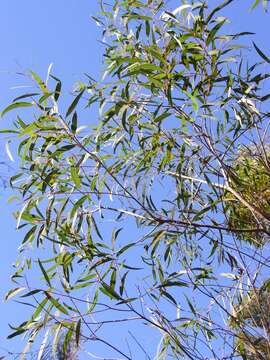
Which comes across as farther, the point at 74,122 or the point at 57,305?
the point at 74,122

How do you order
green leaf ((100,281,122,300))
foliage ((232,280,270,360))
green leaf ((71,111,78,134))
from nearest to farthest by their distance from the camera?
foliage ((232,280,270,360)), green leaf ((100,281,122,300)), green leaf ((71,111,78,134))

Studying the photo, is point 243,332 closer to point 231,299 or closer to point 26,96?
point 231,299

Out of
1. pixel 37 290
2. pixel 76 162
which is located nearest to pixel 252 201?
pixel 76 162

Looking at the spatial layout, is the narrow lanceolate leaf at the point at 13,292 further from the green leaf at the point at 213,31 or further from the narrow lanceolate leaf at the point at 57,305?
the green leaf at the point at 213,31

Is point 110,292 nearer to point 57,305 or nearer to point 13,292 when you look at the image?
point 57,305

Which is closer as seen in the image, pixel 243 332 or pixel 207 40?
pixel 243 332

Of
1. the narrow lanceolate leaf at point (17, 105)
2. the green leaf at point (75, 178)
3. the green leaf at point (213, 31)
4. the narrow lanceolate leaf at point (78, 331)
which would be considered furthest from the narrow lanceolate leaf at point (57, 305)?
the green leaf at point (213, 31)

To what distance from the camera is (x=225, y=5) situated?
2520 millimetres

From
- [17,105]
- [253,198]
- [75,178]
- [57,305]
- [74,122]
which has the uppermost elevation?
[17,105]

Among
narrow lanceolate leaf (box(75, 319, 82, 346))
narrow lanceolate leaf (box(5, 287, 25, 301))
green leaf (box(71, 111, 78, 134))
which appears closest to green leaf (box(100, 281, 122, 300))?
narrow lanceolate leaf (box(75, 319, 82, 346))

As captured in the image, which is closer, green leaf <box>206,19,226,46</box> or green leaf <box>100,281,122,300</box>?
green leaf <box>100,281,122,300</box>

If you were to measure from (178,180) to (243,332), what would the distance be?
2.87 ft

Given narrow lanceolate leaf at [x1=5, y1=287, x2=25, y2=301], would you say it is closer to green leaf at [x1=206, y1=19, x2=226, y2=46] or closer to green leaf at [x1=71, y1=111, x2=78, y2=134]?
green leaf at [x1=71, y1=111, x2=78, y2=134]

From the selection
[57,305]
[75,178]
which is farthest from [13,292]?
[75,178]
